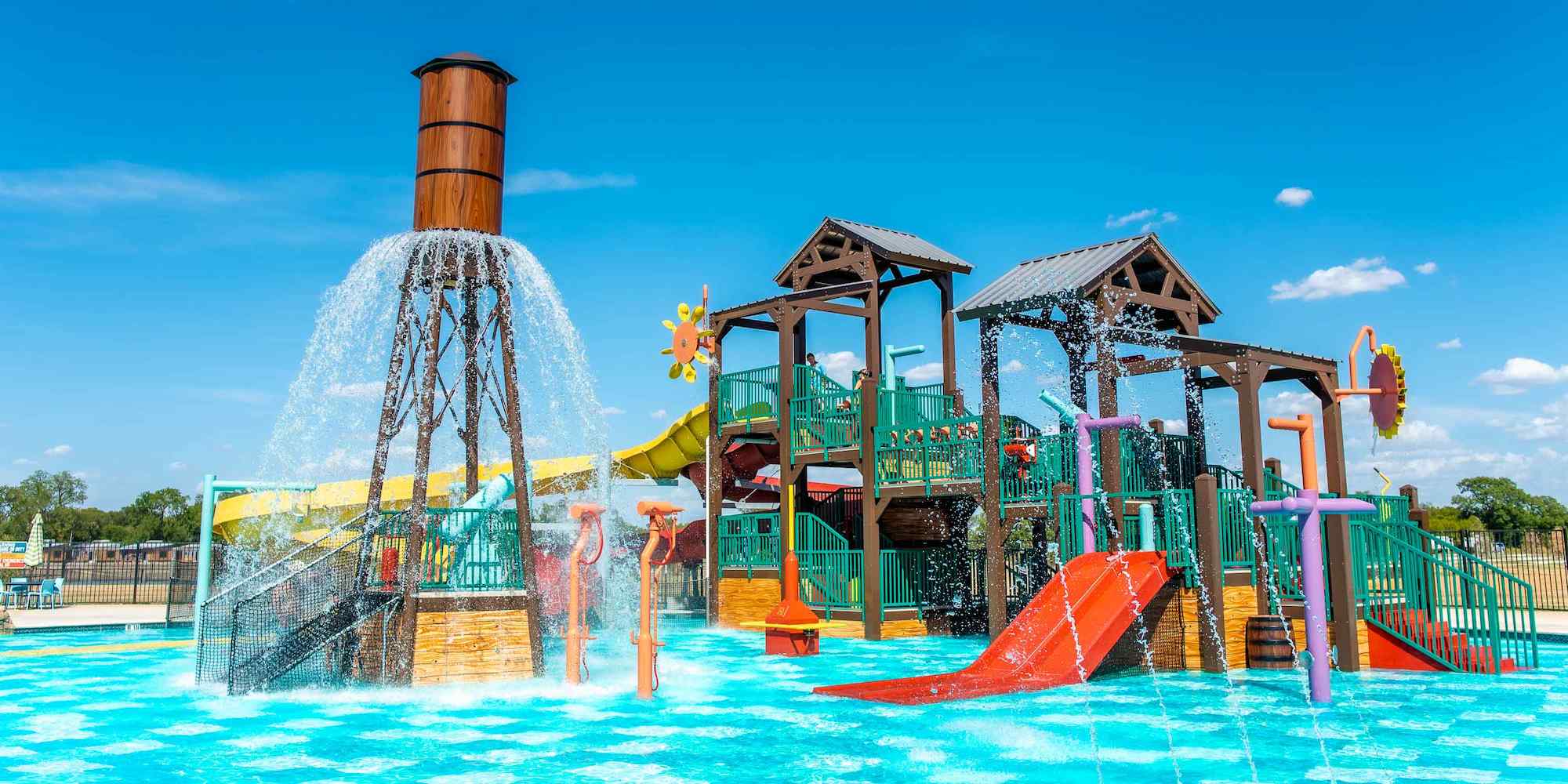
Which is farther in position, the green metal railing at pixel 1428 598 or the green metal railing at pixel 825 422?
the green metal railing at pixel 825 422

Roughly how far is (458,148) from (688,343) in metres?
10.1

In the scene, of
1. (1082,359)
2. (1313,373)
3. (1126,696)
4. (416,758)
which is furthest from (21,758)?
(1313,373)

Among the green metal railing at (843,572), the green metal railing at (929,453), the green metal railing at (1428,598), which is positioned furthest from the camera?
the green metal railing at (843,572)

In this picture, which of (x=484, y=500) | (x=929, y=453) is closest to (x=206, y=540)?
(x=484, y=500)

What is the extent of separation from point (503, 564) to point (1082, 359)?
32.6ft

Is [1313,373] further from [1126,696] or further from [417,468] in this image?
[417,468]

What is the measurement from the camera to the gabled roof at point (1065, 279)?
55.5 feet

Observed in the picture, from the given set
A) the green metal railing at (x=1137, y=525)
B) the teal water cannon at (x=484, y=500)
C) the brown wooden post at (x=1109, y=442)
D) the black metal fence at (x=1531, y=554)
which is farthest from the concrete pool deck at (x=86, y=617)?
the black metal fence at (x=1531, y=554)

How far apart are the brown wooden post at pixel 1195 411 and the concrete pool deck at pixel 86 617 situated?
21064 mm

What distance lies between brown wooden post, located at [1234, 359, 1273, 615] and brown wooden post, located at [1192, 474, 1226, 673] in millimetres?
1143

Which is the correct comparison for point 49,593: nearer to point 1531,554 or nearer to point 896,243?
point 896,243

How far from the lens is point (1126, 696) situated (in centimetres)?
1213

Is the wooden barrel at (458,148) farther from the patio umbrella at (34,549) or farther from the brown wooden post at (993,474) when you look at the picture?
the patio umbrella at (34,549)

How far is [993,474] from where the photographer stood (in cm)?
1820
